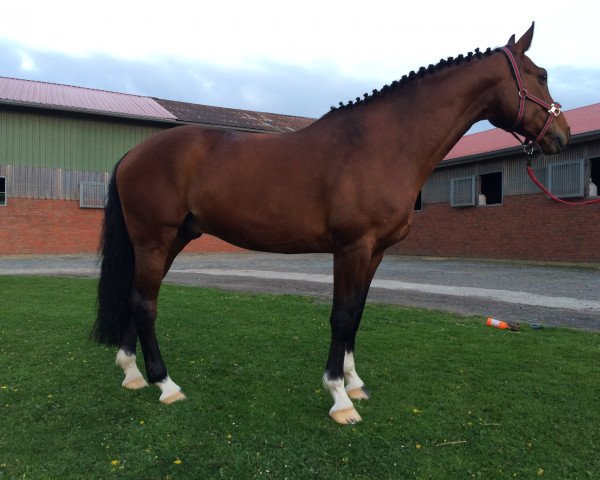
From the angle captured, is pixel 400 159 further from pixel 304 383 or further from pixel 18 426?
pixel 18 426

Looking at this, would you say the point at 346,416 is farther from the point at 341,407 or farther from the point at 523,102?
the point at 523,102

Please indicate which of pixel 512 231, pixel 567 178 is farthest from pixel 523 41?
pixel 512 231

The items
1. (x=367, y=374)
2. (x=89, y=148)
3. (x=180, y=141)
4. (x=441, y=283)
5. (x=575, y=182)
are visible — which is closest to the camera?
(x=180, y=141)

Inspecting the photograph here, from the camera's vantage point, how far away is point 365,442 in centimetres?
276

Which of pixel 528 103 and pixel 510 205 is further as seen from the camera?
pixel 510 205

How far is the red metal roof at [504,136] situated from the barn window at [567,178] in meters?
1.26

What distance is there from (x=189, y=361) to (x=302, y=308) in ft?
10.3

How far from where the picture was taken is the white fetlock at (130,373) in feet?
12.1

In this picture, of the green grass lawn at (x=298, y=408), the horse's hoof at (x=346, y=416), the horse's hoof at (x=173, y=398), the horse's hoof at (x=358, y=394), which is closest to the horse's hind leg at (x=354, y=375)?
the horse's hoof at (x=358, y=394)

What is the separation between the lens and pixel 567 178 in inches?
656

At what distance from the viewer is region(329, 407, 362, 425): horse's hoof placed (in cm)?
304

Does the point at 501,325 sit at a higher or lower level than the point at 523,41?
lower

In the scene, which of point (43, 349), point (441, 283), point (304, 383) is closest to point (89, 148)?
point (441, 283)

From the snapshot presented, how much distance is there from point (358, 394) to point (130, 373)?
5.99 feet
